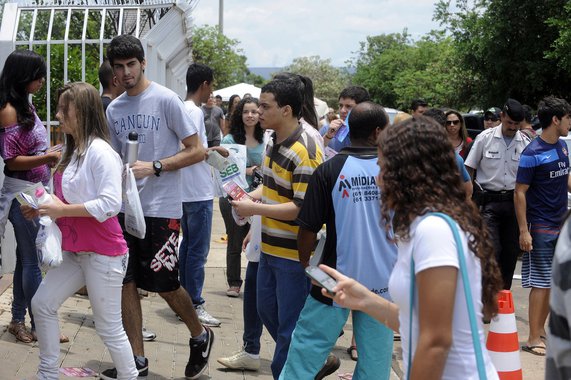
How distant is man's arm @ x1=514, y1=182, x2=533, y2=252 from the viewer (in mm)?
7012

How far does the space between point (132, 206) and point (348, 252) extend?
1343 mm

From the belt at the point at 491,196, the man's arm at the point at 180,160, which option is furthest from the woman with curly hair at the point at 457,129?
the man's arm at the point at 180,160

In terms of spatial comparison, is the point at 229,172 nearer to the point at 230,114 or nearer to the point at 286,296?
the point at 286,296

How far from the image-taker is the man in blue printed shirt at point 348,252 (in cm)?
423

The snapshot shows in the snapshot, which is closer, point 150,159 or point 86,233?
point 86,233

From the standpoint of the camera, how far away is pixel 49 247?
451 centimetres

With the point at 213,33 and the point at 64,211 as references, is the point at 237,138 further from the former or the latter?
the point at 213,33

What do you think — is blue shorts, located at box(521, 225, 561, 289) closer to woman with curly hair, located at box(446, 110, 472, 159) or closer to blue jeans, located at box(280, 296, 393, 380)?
woman with curly hair, located at box(446, 110, 472, 159)

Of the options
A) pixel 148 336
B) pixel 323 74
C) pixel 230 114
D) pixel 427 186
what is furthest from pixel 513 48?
pixel 323 74

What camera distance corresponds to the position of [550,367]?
6.40 ft

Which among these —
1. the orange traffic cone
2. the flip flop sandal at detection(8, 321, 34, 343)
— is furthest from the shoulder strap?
the flip flop sandal at detection(8, 321, 34, 343)

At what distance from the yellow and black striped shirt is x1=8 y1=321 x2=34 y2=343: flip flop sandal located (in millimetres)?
2143

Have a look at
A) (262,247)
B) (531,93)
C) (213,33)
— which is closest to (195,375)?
(262,247)

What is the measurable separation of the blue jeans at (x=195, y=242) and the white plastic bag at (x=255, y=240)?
1.80 meters
